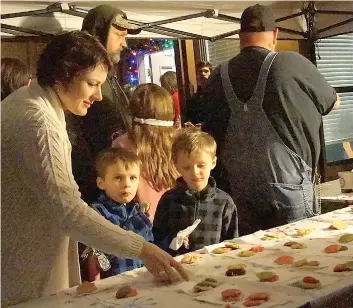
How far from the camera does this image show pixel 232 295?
87 cm

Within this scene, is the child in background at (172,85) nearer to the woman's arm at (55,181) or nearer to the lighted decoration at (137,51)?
the lighted decoration at (137,51)

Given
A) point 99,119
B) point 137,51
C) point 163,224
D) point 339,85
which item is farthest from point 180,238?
point 339,85

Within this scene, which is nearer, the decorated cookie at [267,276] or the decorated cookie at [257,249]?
the decorated cookie at [267,276]

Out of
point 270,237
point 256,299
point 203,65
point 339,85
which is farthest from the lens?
point 339,85

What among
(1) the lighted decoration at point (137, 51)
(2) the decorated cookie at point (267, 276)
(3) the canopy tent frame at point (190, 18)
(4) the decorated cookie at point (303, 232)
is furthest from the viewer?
(1) the lighted decoration at point (137, 51)

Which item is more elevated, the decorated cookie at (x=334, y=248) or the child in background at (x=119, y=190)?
the child in background at (x=119, y=190)

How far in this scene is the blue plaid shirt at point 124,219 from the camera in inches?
53.1

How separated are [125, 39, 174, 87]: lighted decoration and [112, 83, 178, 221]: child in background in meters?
0.33

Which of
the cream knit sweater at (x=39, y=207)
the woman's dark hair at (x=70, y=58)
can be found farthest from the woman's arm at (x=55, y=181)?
the woman's dark hair at (x=70, y=58)

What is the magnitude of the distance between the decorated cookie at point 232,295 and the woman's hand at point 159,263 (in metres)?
0.11

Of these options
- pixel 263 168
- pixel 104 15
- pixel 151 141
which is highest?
pixel 104 15

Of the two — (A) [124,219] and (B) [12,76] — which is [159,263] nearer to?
(A) [124,219]

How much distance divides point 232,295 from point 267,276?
0.11m

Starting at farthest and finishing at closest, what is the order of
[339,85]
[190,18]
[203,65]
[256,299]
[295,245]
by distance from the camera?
[339,85], [203,65], [190,18], [295,245], [256,299]
